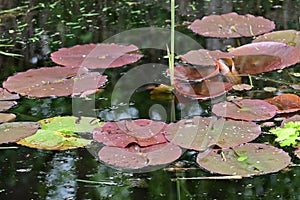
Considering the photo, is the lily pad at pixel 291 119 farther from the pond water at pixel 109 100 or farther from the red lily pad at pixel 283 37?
the red lily pad at pixel 283 37

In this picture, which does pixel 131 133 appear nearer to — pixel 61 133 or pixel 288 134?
pixel 61 133

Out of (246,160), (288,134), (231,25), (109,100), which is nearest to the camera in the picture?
(246,160)

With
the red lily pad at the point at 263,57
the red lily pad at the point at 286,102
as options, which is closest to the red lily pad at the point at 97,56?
the red lily pad at the point at 263,57

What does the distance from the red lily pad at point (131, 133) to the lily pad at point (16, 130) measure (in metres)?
0.25

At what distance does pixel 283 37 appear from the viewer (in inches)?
119

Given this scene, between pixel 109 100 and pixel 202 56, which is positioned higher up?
pixel 202 56

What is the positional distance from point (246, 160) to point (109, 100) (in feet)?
2.57

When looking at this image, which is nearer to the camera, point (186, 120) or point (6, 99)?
point (186, 120)

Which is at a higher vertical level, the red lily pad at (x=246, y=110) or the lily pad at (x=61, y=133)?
the red lily pad at (x=246, y=110)

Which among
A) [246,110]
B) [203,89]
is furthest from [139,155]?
[203,89]

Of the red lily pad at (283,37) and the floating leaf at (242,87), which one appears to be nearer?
the floating leaf at (242,87)

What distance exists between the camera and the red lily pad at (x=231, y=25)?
3.15 meters

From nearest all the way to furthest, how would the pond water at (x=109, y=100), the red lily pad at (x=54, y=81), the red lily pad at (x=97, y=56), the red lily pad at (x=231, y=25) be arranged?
the pond water at (x=109, y=100) → the red lily pad at (x=54, y=81) → the red lily pad at (x=97, y=56) → the red lily pad at (x=231, y=25)

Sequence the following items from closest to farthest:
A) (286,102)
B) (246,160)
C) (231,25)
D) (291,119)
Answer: (246,160), (291,119), (286,102), (231,25)
